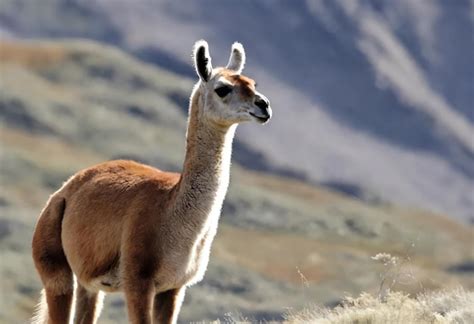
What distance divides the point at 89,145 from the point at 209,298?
54.3 meters

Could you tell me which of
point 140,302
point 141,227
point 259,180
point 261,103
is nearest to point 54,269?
point 141,227

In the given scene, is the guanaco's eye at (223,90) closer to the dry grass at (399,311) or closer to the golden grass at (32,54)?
the dry grass at (399,311)

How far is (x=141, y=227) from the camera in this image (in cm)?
1438

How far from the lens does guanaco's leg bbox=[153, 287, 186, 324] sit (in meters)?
14.9

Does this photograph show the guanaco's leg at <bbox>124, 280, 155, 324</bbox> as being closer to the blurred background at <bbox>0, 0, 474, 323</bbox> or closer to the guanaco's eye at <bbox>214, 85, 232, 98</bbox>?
the guanaco's eye at <bbox>214, 85, 232, 98</bbox>

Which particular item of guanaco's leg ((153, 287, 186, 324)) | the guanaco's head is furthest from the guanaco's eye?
guanaco's leg ((153, 287, 186, 324))

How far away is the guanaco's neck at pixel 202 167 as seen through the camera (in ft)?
47.6

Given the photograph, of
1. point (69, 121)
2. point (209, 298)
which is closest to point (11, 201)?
point (209, 298)

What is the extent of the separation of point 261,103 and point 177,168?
115 meters

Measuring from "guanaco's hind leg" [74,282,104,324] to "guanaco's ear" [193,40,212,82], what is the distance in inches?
119

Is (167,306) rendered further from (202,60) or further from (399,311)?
(202,60)

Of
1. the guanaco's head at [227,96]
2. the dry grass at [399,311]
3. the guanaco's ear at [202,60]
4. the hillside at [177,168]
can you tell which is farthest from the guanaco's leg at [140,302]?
the hillside at [177,168]

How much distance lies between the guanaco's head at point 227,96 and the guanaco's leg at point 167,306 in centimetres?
203

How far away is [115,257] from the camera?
580 inches
